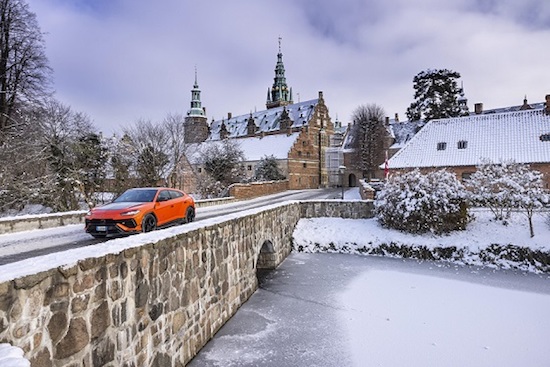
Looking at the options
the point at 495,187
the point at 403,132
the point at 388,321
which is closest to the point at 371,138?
the point at 403,132

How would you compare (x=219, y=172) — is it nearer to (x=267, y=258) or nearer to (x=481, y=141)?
(x=267, y=258)

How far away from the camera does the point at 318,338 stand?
23.0 ft

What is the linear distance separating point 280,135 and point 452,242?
110 ft

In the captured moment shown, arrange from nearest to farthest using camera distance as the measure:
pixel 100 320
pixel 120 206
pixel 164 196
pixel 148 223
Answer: pixel 100 320 < pixel 120 206 < pixel 148 223 < pixel 164 196

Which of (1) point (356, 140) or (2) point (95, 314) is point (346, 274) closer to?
(2) point (95, 314)

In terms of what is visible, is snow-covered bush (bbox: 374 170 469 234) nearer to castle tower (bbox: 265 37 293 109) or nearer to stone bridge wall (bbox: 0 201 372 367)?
stone bridge wall (bbox: 0 201 372 367)

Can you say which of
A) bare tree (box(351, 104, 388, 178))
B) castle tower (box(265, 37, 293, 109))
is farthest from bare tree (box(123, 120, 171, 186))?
castle tower (box(265, 37, 293, 109))

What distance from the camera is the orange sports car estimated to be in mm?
7609

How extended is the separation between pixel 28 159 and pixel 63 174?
15.0 feet

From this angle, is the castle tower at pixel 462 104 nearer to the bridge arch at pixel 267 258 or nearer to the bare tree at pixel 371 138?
the bare tree at pixel 371 138

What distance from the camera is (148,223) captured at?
829 cm

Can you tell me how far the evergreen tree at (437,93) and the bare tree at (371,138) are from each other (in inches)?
206

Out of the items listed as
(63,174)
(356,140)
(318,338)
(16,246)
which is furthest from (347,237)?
(356,140)

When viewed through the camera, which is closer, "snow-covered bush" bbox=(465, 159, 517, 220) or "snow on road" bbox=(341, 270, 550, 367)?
"snow on road" bbox=(341, 270, 550, 367)
